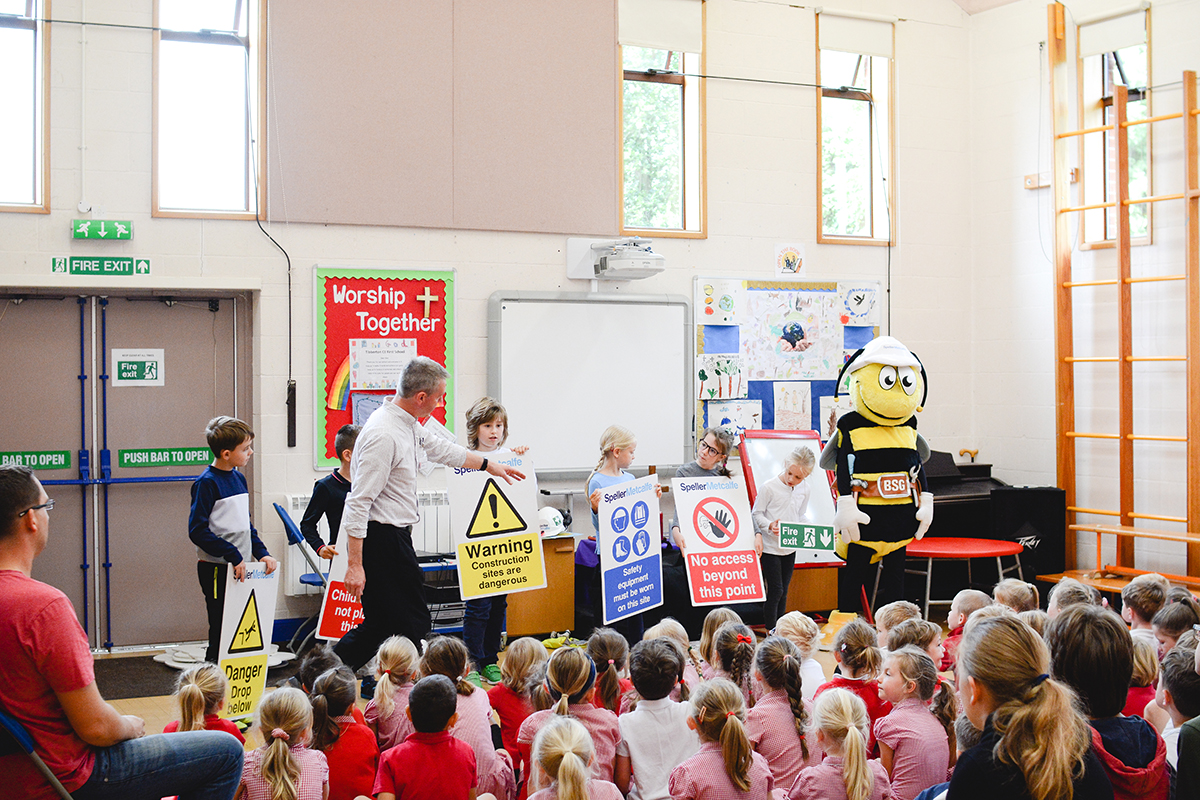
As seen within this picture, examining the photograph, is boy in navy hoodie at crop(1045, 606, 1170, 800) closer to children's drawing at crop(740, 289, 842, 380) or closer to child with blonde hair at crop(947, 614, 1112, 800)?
child with blonde hair at crop(947, 614, 1112, 800)

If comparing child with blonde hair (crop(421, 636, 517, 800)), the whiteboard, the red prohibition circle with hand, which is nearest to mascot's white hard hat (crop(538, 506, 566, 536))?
the whiteboard

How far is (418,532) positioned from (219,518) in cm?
190

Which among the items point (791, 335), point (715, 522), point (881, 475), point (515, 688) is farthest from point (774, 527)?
point (515, 688)

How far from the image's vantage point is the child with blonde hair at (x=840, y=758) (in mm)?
2607

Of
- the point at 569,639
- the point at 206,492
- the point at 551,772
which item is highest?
the point at 206,492

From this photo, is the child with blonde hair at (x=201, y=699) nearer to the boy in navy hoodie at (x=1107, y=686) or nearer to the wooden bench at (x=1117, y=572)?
the boy in navy hoodie at (x=1107, y=686)

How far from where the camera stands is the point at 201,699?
3027 millimetres

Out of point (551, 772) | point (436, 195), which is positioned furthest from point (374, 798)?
point (436, 195)

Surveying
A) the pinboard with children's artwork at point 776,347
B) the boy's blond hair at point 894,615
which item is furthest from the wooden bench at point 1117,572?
the boy's blond hair at point 894,615

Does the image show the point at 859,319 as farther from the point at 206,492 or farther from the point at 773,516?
the point at 206,492

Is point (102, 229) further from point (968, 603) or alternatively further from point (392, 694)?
point (968, 603)

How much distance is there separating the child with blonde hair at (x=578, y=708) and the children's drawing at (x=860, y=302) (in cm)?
498

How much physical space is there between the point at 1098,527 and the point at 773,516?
8.39 ft

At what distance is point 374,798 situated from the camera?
110 inches
